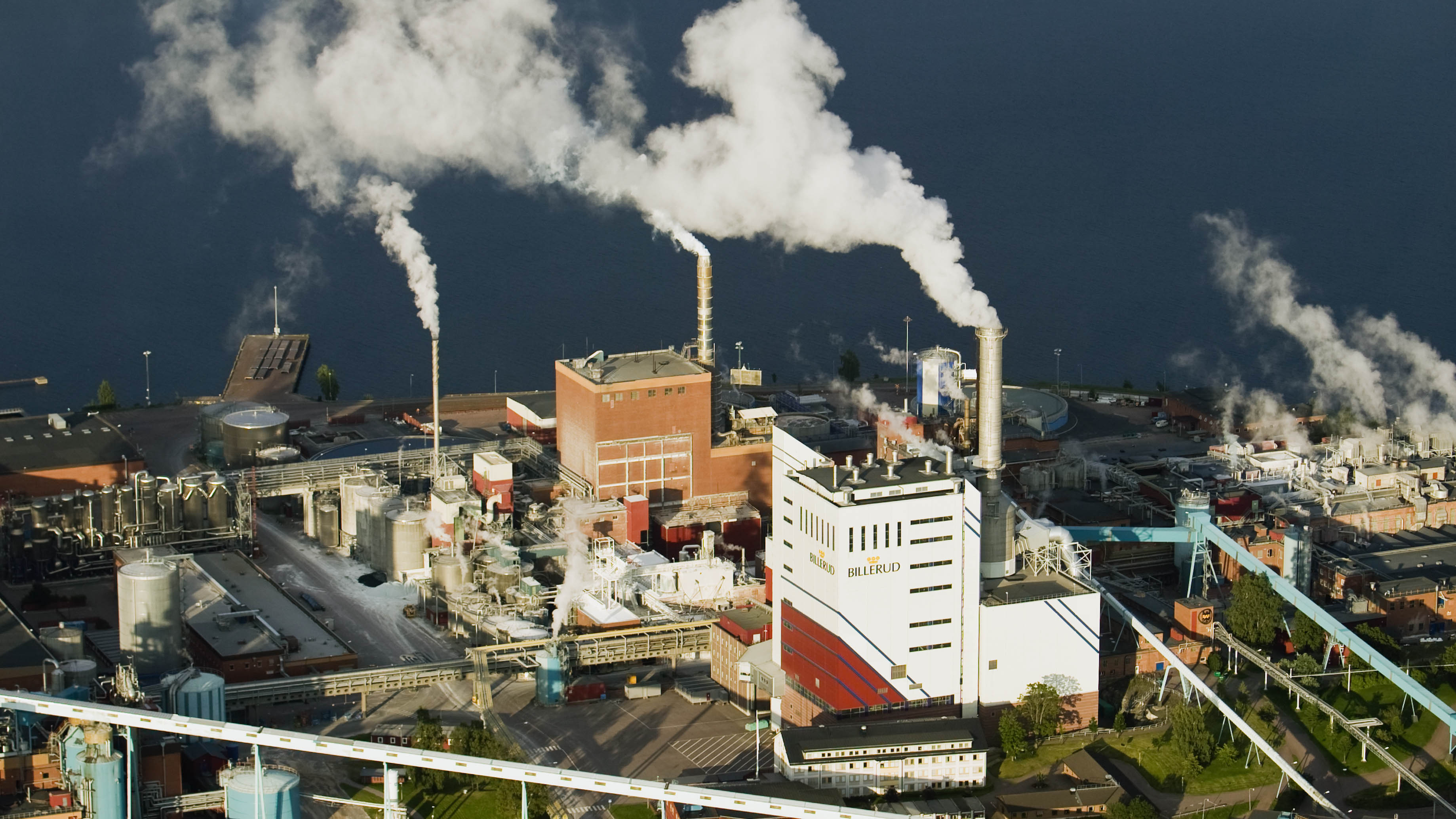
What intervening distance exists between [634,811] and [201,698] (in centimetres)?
1007

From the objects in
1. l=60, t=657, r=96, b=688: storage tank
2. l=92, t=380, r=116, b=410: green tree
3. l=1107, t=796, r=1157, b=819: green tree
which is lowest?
l=1107, t=796, r=1157, b=819: green tree

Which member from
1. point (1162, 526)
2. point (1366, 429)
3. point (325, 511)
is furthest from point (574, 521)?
point (1366, 429)

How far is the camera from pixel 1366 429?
77438 mm

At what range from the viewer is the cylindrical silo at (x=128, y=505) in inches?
2648

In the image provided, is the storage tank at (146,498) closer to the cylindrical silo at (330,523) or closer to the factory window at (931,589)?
the cylindrical silo at (330,523)

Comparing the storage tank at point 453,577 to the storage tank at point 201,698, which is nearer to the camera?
the storage tank at point 201,698

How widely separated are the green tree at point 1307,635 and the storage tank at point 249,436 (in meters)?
32.7

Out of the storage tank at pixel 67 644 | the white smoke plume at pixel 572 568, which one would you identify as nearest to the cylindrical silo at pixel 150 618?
the storage tank at pixel 67 644

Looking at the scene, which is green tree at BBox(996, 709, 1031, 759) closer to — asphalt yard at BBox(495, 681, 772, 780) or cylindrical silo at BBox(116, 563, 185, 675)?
asphalt yard at BBox(495, 681, 772, 780)

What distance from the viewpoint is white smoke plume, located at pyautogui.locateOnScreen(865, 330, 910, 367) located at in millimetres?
96750

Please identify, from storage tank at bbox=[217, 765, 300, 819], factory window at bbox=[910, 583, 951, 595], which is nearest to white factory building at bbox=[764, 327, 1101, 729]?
factory window at bbox=[910, 583, 951, 595]

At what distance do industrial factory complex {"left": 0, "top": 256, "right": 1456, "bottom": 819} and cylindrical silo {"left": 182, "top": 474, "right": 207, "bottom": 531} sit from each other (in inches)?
3.5

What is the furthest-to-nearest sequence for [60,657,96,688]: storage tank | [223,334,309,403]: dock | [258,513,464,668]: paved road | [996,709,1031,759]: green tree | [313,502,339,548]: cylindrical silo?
[223,334,309,403]: dock < [313,502,339,548]: cylindrical silo < [258,513,464,668]: paved road < [996,709,1031,759]: green tree < [60,657,96,688]: storage tank

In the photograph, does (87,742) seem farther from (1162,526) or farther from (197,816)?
(1162,526)
